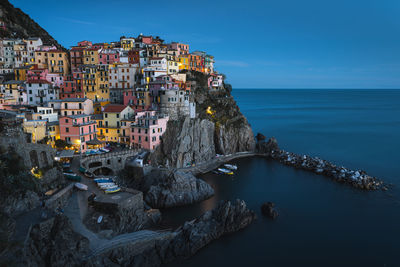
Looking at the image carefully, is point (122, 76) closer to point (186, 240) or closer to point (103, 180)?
point (103, 180)

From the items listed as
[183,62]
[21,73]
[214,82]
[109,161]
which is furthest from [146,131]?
[21,73]

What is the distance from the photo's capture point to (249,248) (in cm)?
2903

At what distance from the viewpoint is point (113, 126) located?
159 feet

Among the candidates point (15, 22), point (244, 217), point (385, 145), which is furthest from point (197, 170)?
point (15, 22)

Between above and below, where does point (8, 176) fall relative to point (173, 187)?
above

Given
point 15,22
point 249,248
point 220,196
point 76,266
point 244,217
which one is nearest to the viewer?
point 76,266

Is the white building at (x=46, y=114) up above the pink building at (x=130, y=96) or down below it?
below

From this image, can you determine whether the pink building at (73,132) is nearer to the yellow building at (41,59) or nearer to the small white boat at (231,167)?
the small white boat at (231,167)

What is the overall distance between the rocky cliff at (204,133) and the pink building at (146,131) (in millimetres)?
1520

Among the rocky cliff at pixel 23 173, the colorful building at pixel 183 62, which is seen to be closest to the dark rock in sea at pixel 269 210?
the rocky cliff at pixel 23 173

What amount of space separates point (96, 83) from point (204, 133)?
24.5m

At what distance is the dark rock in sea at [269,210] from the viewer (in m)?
34.8

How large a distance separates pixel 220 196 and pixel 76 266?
76.4 ft

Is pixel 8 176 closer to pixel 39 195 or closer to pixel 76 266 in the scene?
pixel 39 195
